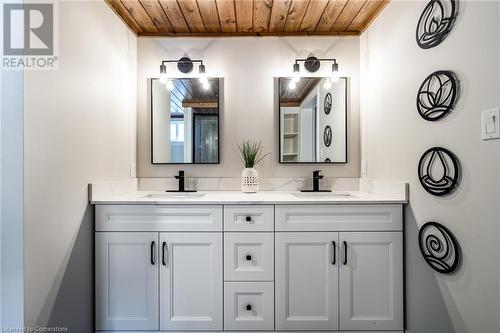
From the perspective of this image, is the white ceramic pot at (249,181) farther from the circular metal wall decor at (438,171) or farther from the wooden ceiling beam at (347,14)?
the wooden ceiling beam at (347,14)

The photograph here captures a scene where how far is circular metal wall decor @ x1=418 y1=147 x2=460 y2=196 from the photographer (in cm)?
111

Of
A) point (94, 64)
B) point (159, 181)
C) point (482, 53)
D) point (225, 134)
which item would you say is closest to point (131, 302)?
point (159, 181)

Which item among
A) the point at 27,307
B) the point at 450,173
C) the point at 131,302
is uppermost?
the point at 450,173

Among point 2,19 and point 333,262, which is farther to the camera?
point 333,262

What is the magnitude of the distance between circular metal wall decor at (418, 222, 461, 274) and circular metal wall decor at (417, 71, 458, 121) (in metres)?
0.56

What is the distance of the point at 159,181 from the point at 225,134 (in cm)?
67

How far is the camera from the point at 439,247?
3.95 feet

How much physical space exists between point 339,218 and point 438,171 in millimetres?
554

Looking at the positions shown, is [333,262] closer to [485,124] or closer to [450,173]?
[450,173]

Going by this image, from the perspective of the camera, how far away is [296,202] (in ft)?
4.72

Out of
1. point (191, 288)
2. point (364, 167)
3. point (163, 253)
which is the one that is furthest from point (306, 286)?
point (364, 167)

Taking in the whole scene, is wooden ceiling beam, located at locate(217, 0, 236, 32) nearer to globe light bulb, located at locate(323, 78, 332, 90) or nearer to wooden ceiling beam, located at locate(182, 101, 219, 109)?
wooden ceiling beam, located at locate(182, 101, 219, 109)

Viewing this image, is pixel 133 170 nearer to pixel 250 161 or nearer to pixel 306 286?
pixel 250 161

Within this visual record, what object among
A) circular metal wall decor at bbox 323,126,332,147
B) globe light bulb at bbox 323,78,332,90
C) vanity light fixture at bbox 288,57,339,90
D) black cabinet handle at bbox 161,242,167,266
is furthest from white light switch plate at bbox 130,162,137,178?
globe light bulb at bbox 323,78,332,90
